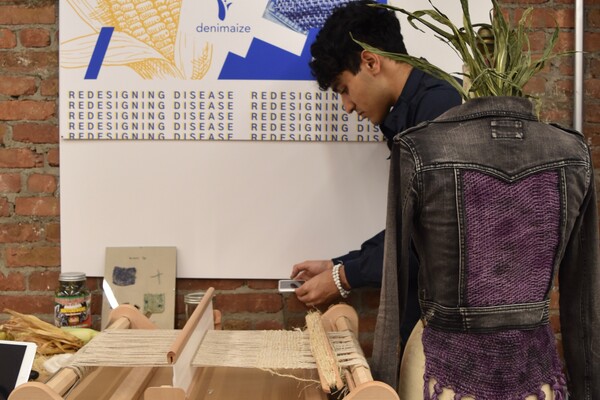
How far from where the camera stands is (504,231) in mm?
1264

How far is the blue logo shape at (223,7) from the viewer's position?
2.09 m

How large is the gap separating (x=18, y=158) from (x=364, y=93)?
4.03ft

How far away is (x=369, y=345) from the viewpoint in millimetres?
2209

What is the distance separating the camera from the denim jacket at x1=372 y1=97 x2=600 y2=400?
1.26 m

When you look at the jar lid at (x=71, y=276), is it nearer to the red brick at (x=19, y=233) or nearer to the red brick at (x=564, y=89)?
the red brick at (x=19, y=233)

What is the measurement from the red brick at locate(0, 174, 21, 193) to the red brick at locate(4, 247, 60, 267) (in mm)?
205

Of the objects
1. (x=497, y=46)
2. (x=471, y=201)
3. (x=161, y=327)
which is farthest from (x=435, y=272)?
(x=161, y=327)

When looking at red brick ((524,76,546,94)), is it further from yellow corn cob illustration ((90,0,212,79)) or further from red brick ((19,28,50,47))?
red brick ((19,28,50,47))

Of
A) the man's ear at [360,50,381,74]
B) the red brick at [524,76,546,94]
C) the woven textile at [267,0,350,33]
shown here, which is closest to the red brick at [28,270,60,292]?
the woven textile at [267,0,350,33]

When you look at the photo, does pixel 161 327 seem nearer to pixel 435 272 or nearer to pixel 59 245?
pixel 59 245

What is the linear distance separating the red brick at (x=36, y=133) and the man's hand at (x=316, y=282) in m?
0.96

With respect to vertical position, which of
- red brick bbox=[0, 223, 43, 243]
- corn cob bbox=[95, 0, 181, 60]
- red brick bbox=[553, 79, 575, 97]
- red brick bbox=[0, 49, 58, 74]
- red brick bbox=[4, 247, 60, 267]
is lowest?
red brick bbox=[4, 247, 60, 267]

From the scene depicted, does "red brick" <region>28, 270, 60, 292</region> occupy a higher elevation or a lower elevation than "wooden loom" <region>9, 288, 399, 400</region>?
higher

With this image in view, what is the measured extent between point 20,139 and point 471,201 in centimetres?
161
